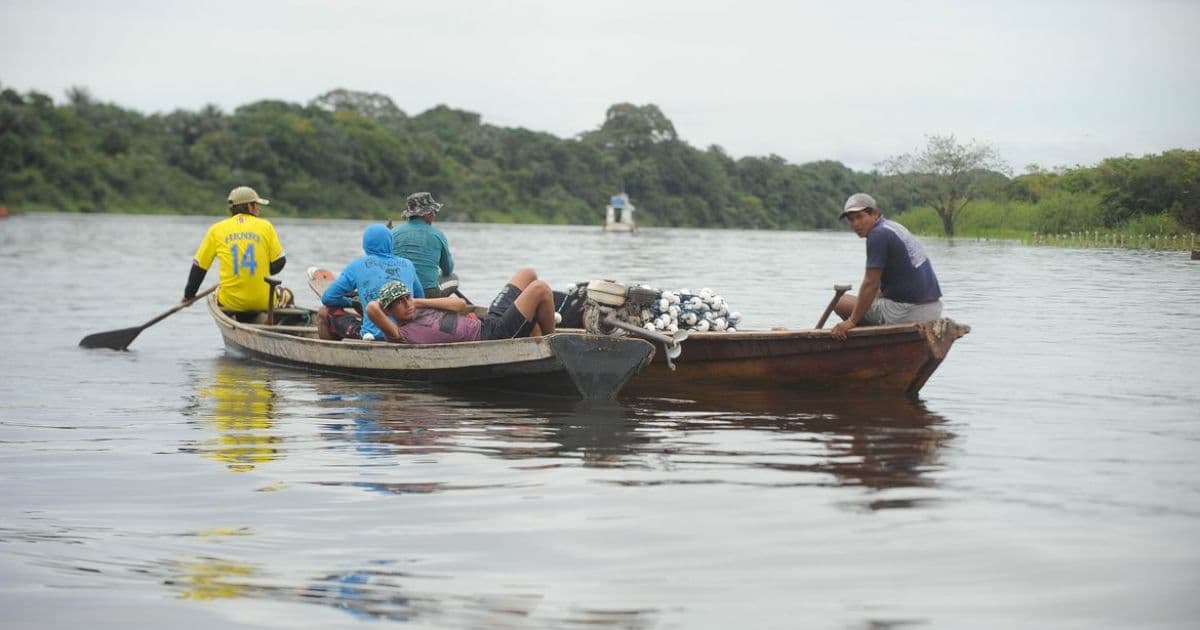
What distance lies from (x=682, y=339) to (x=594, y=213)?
89.9 m

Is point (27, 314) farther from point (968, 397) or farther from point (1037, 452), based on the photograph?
point (1037, 452)

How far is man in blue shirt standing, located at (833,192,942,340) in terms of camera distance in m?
9.26

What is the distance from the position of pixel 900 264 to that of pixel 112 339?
7766 mm

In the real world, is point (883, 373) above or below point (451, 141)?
below

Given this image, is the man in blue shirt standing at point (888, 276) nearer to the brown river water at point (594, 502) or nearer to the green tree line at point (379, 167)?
the brown river water at point (594, 502)

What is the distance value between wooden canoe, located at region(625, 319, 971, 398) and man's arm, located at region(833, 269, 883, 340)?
0.25ft

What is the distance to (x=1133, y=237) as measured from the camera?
3591 cm

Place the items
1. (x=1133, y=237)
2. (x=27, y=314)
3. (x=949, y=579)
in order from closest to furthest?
(x=949, y=579) → (x=27, y=314) → (x=1133, y=237)

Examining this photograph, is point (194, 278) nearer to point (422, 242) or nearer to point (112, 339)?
point (112, 339)

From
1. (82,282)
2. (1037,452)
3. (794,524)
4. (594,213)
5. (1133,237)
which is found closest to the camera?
(794,524)

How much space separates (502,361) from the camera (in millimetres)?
9430

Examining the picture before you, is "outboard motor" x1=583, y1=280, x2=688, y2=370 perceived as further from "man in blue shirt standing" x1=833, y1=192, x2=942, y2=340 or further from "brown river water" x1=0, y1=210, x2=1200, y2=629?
"man in blue shirt standing" x1=833, y1=192, x2=942, y2=340

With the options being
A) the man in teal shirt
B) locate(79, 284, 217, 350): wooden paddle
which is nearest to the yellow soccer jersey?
locate(79, 284, 217, 350): wooden paddle

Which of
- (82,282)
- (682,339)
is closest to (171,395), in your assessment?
(682,339)
